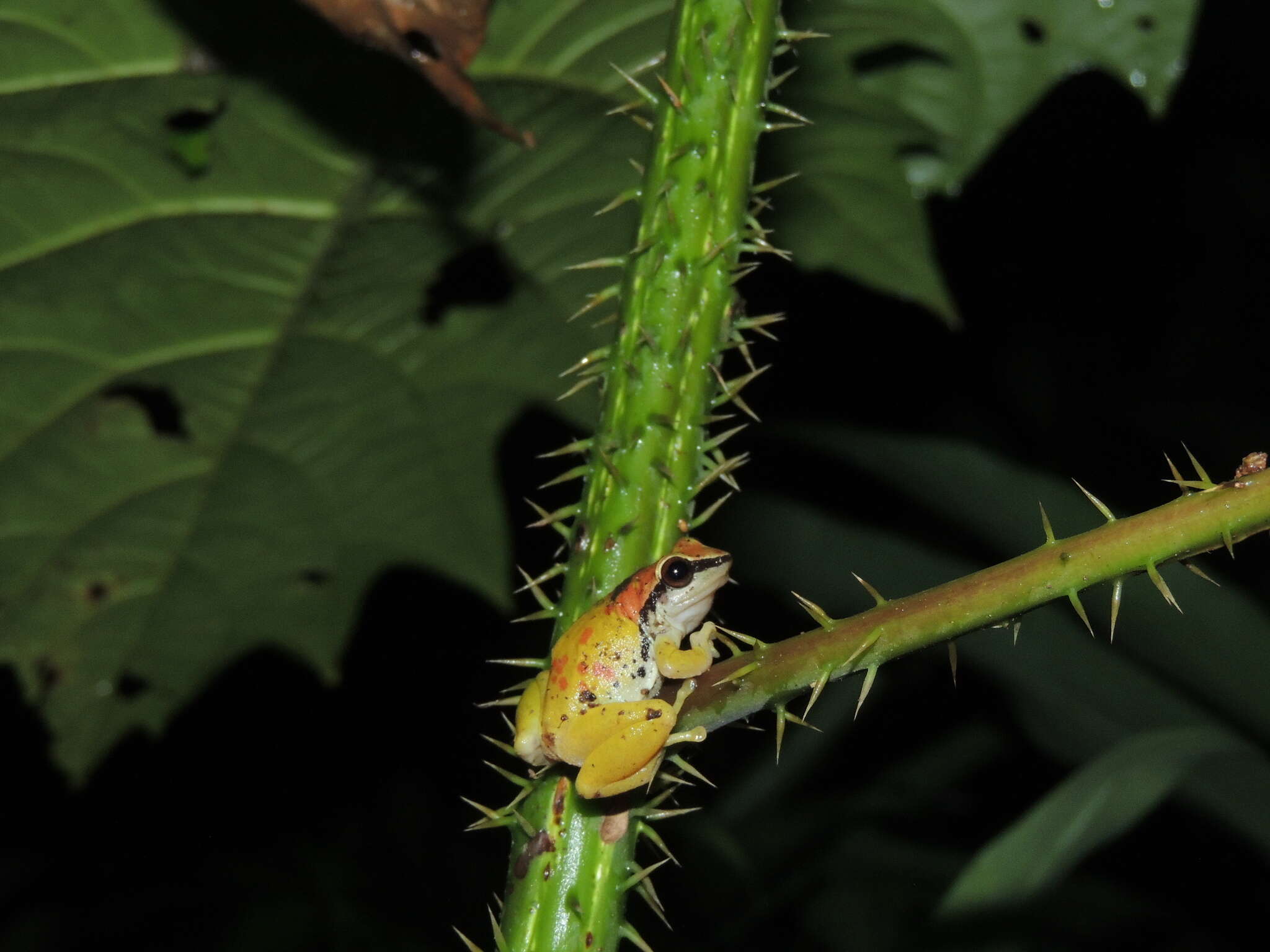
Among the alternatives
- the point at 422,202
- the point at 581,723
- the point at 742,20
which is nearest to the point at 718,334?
the point at 742,20

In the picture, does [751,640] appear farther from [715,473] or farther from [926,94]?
[926,94]

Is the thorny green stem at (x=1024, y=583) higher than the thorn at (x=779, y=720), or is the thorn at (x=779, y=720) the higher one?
the thorny green stem at (x=1024, y=583)

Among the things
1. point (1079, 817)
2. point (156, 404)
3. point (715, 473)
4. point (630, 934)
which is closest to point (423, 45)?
point (715, 473)

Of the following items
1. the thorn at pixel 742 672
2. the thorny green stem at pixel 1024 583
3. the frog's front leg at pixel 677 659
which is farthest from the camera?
the frog's front leg at pixel 677 659

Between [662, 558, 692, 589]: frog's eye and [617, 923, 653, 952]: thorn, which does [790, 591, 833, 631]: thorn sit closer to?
[662, 558, 692, 589]: frog's eye

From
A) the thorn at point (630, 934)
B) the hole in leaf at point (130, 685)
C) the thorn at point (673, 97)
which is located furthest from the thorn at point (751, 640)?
the hole in leaf at point (130, 685)

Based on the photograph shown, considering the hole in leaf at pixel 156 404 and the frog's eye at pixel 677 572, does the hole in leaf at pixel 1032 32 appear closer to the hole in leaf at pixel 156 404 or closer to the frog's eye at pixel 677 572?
the frog's eye at pixel 677 572
